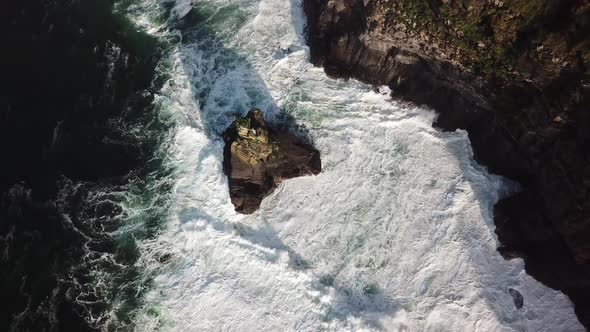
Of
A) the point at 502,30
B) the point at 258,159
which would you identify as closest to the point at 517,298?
the point at 502,30

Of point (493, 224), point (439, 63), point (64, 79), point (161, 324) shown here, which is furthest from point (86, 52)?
point (493, 224)

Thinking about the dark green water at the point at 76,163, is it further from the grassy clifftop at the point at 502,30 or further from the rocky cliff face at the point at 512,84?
the grassy clifftop at the point at 502,30

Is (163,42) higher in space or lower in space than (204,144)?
higher

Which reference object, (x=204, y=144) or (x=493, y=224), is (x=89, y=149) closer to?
(x=204, y=144)

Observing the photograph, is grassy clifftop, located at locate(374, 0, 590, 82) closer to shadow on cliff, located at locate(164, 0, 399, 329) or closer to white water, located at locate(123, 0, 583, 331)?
white water, located at locate(123, 0, 583, 331)

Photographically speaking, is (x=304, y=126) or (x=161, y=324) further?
(x=304, y=126)

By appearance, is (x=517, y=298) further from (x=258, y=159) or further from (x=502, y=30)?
(x=258, y=159)
